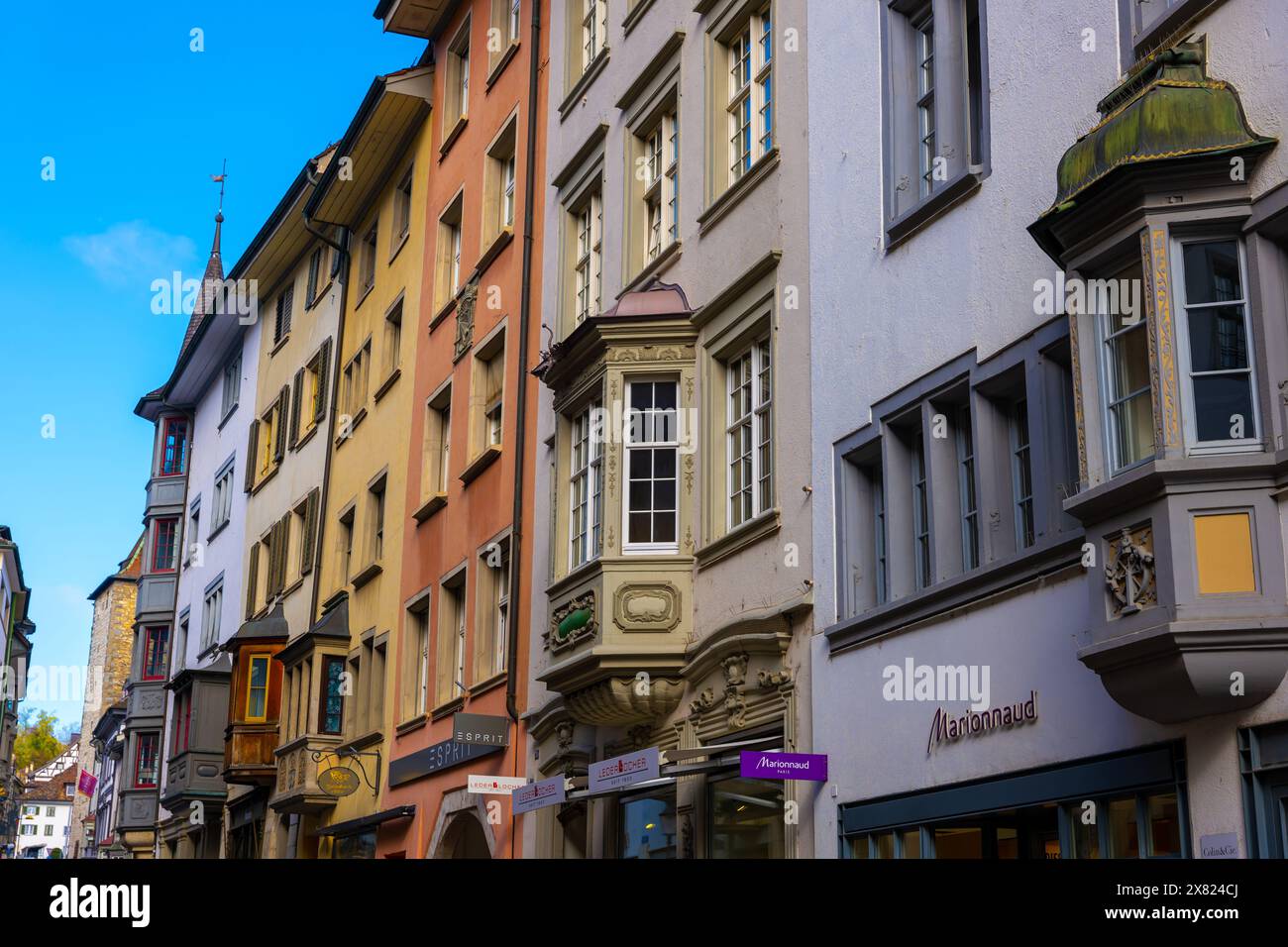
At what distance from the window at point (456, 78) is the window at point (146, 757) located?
25726 mm

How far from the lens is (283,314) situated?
4078 centimetres

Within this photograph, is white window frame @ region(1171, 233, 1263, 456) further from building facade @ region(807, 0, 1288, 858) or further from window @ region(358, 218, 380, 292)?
window @ region(358, 218, 380, 292)

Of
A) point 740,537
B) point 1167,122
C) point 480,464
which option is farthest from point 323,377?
point 1167,122

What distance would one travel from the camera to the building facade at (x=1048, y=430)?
9.87 meters

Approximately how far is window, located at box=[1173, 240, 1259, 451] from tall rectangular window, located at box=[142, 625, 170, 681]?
144 feet

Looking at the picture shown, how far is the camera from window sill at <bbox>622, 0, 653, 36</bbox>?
21.1m

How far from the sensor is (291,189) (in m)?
37.2

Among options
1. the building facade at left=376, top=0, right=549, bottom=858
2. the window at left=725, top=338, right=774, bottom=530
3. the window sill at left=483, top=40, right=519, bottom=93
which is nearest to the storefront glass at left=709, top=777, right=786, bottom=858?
the window at left=725, top=338, right=774, bottom=530

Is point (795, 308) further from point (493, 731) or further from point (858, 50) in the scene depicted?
point (493, 731)

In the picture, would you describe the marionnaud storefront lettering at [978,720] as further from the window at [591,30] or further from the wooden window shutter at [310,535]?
the wooden window shutter at [310,535]

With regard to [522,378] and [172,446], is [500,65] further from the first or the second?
[172,446]

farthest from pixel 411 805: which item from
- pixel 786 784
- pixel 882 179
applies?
pixel 882 179
